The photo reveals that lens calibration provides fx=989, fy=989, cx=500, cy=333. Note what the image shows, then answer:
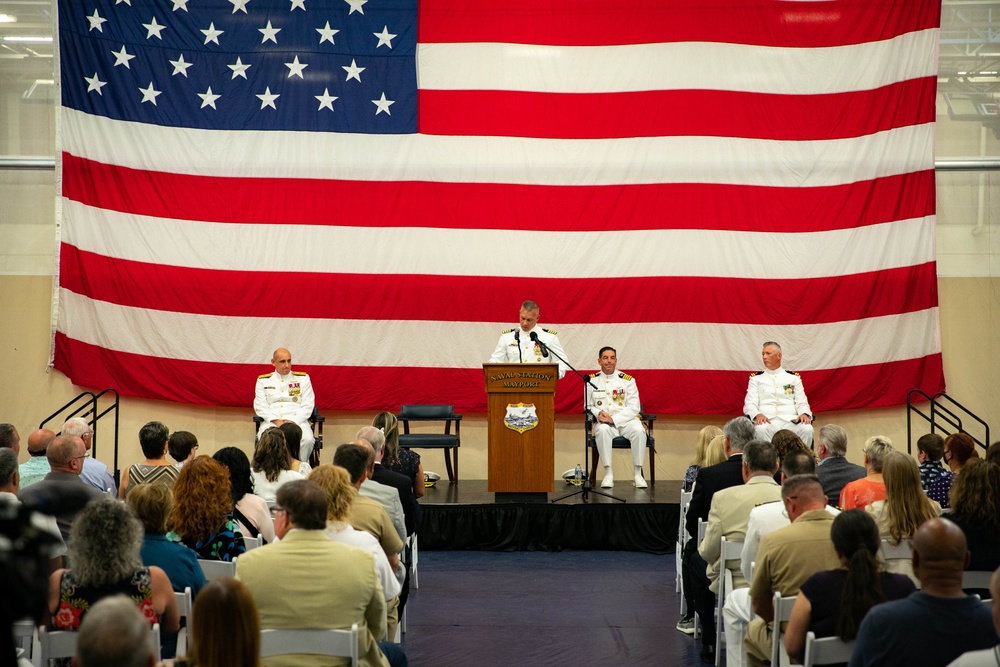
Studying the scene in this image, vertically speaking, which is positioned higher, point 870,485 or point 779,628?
point 870,485

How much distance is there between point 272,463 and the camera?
4.91 meters

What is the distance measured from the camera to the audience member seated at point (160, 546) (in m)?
3.32

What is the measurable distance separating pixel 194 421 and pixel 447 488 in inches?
Result: 109

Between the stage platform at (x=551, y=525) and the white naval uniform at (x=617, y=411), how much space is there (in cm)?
76

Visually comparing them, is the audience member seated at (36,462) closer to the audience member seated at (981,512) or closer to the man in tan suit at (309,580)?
the man in tan suit at (309,580)

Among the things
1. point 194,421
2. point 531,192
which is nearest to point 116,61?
point 194,421

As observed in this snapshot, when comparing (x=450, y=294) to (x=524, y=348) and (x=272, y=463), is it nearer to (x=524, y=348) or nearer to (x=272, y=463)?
(x=524, y=348)

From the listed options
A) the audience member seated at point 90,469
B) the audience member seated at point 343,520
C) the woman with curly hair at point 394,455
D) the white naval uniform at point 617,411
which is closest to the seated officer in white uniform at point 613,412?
the white naval uniform at point 617,411

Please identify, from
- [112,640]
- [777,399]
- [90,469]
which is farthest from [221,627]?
[777,399]

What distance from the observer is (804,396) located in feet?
28.3

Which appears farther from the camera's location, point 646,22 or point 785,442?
point 646,22

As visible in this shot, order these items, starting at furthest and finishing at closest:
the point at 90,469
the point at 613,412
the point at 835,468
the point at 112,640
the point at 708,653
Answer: the point at 613,412 < the point at 90,469 < the point at 835,468 < the point at 708,653 < the point at 112,640

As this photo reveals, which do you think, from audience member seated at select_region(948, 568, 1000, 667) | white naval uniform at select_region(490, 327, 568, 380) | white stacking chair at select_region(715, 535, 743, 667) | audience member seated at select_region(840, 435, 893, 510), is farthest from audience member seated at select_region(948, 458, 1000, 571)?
white naval uniform at select_region(490, 327, 568, 380)

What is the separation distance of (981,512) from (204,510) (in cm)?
297
